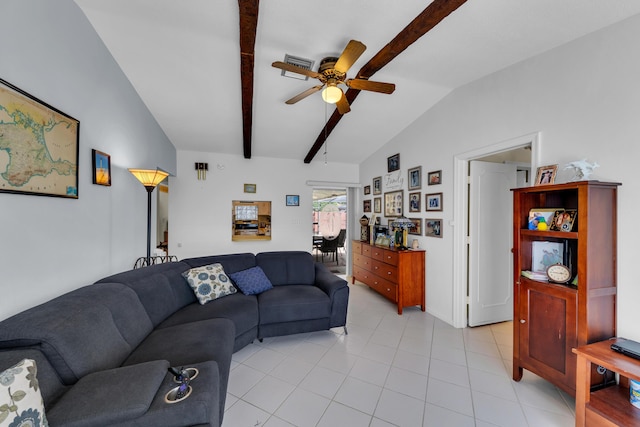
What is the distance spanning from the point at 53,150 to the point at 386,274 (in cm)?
366

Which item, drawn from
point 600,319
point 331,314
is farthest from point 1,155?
point 600,319

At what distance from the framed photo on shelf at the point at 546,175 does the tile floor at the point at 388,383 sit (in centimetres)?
159

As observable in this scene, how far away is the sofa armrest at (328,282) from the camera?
279cm

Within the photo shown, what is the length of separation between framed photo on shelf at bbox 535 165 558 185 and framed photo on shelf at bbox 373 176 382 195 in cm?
258

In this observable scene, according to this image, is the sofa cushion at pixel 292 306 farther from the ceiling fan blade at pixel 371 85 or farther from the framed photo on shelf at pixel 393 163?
the framed photo on shelf at pixel 393 163

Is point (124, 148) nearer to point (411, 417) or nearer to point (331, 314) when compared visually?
point (331, 314)

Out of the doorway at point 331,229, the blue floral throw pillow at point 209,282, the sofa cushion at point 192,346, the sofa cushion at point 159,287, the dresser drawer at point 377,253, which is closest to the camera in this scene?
the sofa cushion at point 192,346

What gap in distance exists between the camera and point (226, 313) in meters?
2.29

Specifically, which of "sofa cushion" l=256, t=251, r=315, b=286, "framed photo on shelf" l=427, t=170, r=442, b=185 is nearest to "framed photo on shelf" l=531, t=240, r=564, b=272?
"framed photo on shelf" l=427, t=170, r=442, b=185

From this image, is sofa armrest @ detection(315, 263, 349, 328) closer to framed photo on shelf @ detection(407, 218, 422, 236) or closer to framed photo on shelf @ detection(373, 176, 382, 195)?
framed photo on shelf @ detection(407, 218, 422, 236)

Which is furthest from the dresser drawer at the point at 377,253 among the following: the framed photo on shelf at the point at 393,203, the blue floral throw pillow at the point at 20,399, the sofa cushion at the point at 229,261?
the blue floral throw pillow at the point at 20,399

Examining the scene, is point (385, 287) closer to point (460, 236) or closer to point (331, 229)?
point (460, 236)

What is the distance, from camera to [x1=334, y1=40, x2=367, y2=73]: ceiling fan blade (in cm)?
175

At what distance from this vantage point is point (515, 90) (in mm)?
2363
